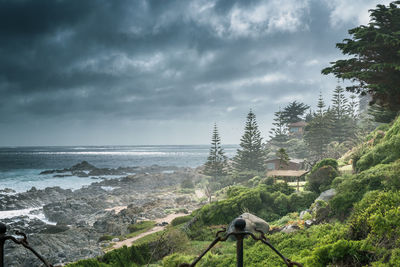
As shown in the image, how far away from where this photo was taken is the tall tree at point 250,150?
39.9 metres

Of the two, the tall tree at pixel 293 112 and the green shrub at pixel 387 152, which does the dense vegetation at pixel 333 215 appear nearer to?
the green shrub at pixel 387 152

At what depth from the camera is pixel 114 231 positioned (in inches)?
744

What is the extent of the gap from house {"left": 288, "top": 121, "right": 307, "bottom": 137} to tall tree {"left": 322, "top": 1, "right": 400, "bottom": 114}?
4283 cm

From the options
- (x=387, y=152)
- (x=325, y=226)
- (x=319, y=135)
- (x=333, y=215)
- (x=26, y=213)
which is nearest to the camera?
(x=325, y=226)

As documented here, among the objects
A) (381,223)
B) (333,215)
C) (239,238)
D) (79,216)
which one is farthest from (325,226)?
(79,216)

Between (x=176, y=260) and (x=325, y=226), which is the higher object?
(x=325, y=226)

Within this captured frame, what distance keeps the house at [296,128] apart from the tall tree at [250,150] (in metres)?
16.8

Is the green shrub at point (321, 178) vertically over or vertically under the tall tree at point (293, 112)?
under

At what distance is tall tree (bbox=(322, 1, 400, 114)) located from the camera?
10922mm

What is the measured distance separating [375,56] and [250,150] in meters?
29.3

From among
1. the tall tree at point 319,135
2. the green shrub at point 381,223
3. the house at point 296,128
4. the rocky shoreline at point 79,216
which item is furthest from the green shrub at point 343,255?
the house at point 296,128

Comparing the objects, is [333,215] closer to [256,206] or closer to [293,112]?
[256,206]

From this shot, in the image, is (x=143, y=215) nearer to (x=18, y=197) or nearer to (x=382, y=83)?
(x=18, y=197)

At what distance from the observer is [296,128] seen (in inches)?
2159
